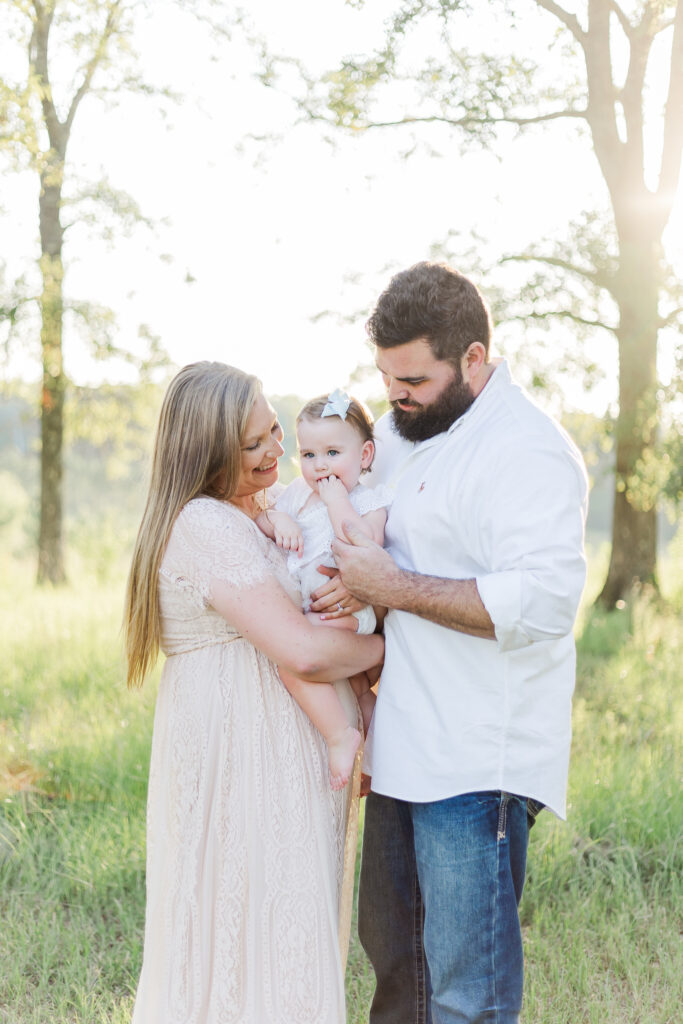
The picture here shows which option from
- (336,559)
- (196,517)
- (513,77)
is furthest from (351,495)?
(513,77)

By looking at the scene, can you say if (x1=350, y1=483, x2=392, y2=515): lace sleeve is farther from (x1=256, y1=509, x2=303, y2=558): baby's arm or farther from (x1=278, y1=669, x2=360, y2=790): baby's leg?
(x1=278, y1=669, x2=360, y2=790): baby's leg

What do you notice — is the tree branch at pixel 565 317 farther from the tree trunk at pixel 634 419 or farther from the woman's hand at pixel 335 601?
the woman's hand at pixel 335 601

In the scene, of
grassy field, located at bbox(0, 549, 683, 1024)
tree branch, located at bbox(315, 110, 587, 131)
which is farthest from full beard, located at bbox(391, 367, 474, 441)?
tree branch, located at bbox(315, 110, 587, 131)

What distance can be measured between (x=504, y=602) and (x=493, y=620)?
5cm

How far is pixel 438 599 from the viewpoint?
2461 millimetres

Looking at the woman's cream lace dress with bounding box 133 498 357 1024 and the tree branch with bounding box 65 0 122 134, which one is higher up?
the tree branch with bounding box 65 0 122 134

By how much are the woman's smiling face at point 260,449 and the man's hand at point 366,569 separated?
0.34 meters

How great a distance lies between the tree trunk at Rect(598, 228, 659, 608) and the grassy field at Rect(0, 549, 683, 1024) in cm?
334

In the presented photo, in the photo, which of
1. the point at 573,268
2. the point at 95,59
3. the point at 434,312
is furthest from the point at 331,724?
the point at 95,59

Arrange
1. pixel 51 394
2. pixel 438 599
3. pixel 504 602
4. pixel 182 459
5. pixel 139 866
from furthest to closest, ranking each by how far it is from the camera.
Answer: pixel 51 394 → pixel 139 866 → pixel 182 459 → pixel 438 599 → pixel 504 602

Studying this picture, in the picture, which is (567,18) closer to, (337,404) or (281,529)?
(337,404)

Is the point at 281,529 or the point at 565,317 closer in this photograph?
the point at 281,529

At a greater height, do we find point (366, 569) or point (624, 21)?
point (624, 21)

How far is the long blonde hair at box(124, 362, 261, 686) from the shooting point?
2.67 m
